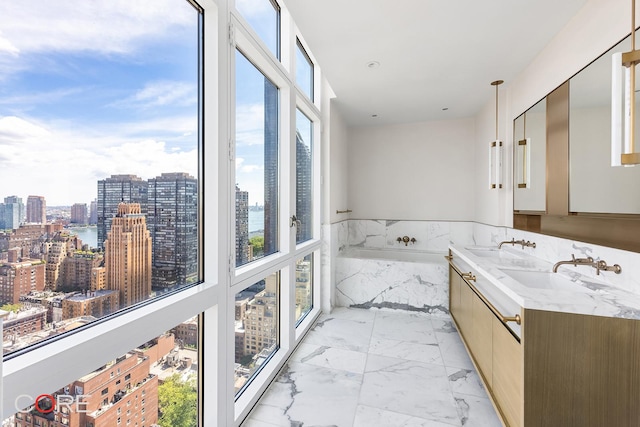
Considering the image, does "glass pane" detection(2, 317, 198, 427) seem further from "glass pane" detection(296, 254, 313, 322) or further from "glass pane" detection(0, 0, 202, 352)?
"glass pane" detection(296, 254, 313, 322)

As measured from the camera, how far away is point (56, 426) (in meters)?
0.85

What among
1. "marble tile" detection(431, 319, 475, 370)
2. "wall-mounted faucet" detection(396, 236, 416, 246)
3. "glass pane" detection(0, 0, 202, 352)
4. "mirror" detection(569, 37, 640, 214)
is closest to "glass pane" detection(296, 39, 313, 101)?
"glass pane" detection(0, 0, 202, 352)

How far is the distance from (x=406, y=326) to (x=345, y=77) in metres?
2.59

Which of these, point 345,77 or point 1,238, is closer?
point 1,238

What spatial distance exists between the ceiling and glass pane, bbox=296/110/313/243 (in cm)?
51

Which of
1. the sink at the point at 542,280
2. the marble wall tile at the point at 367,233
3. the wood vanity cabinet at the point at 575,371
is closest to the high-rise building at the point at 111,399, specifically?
the wood vanity cabinet at the point at 575,371

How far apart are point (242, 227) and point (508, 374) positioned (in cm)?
165

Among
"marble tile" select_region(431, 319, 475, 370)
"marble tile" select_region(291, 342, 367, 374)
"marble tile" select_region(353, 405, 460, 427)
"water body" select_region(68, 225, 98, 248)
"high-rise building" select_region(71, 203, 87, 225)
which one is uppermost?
"high-rise building" select_region(71, 203, 87, 225)

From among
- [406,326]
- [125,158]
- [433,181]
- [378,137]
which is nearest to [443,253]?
[433,181]

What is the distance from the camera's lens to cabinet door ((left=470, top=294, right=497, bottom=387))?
1755 mm

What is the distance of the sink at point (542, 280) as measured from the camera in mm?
1647

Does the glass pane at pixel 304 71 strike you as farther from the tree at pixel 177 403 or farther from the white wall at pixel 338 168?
the tree at pixel 177 403

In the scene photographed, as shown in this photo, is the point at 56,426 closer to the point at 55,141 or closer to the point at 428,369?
the point at 55,141

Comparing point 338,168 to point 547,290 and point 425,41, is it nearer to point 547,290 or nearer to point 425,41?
point 425,41
